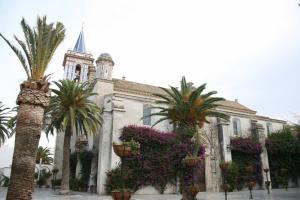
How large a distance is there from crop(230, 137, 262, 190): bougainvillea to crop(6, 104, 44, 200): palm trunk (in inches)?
956

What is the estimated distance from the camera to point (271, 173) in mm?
32344

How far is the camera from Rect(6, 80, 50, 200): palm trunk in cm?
949

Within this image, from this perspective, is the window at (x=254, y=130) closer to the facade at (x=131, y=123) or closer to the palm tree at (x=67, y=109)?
the facade at (x=131, y=123)

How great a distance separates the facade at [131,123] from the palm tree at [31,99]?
1344 centimetres

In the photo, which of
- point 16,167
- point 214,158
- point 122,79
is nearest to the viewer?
point 16,167

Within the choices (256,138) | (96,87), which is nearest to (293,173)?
(256,138)

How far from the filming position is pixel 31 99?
10531 mm

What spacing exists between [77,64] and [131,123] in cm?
2553

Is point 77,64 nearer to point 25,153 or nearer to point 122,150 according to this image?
point 25,153

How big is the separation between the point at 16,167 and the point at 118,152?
366 cm

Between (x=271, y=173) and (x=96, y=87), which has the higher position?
(x=96, y=87)

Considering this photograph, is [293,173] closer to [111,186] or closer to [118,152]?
[111,186]

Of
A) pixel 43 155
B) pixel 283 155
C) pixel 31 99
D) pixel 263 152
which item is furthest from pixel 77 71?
pixel 31 99

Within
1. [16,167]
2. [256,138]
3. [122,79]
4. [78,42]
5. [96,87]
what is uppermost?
[78,42]
